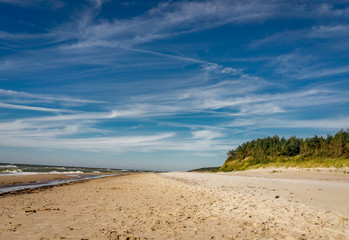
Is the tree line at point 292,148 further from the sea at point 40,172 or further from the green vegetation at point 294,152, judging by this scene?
the sea at point 40,172

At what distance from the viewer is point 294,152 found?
55.1m

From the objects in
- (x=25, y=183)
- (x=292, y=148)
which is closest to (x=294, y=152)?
(x=292, y=148)

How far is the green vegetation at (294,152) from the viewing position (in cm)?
3766

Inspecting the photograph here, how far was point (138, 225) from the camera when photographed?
22.8 feet

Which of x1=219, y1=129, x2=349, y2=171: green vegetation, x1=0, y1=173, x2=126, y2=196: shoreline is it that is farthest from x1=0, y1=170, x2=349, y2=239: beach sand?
x1=219, y1=129, x2=349, y2=171: green vegetation

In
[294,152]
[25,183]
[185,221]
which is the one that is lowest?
[25,183]

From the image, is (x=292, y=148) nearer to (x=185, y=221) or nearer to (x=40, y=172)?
(x=185, y=221)

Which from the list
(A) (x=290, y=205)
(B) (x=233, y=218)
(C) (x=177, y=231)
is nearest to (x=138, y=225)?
(C) (x=177, y=231)

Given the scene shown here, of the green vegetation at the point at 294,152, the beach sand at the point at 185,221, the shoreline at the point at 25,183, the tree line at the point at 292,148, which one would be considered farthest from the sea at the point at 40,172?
the tree line at the point at 292,148

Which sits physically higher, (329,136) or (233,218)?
(329,136)

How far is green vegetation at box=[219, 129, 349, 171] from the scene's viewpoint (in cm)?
3766

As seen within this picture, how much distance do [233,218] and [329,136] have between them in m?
52.6

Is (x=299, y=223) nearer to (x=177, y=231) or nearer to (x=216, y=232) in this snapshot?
(x=216, y=232)

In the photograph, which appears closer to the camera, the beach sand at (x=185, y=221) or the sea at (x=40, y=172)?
the beach sand at (x=185, y=221)
